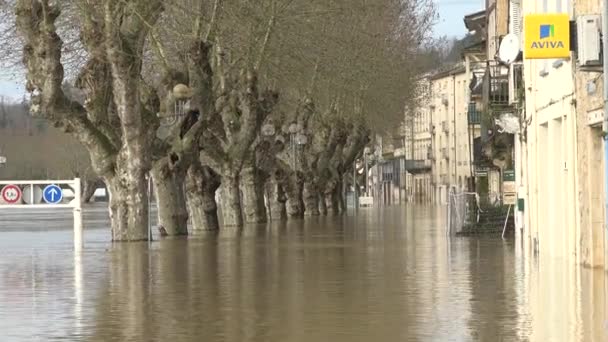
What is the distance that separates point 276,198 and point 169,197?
86.7 ft

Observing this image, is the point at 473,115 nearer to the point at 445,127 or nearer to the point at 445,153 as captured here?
the point at 445,127

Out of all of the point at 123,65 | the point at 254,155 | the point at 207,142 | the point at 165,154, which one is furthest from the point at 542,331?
the point at 254,155

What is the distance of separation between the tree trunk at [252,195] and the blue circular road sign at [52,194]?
21.6 metres

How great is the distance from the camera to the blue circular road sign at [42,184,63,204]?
1345 inches

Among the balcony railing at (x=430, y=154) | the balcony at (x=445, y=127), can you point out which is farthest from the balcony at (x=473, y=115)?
the balcony railing at (x=430, y=154)

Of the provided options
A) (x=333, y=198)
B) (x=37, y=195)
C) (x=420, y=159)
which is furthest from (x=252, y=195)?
(x=420, y=159)

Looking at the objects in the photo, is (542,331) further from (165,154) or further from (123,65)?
(165,154)

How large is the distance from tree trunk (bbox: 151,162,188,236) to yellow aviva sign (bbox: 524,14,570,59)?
20533 millimetres

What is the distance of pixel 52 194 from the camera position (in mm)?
34344

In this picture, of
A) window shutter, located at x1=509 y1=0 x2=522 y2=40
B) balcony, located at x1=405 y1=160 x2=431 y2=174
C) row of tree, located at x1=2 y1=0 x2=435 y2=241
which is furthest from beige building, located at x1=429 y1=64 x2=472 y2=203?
window shutter, located at x1=509 y1=0 x2=522 y2=40

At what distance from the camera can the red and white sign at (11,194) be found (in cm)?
3444

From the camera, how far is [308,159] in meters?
75.0

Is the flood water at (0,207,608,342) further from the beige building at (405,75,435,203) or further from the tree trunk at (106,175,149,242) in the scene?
the beige building at (405,75,435,203)

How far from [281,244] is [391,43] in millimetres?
32626
